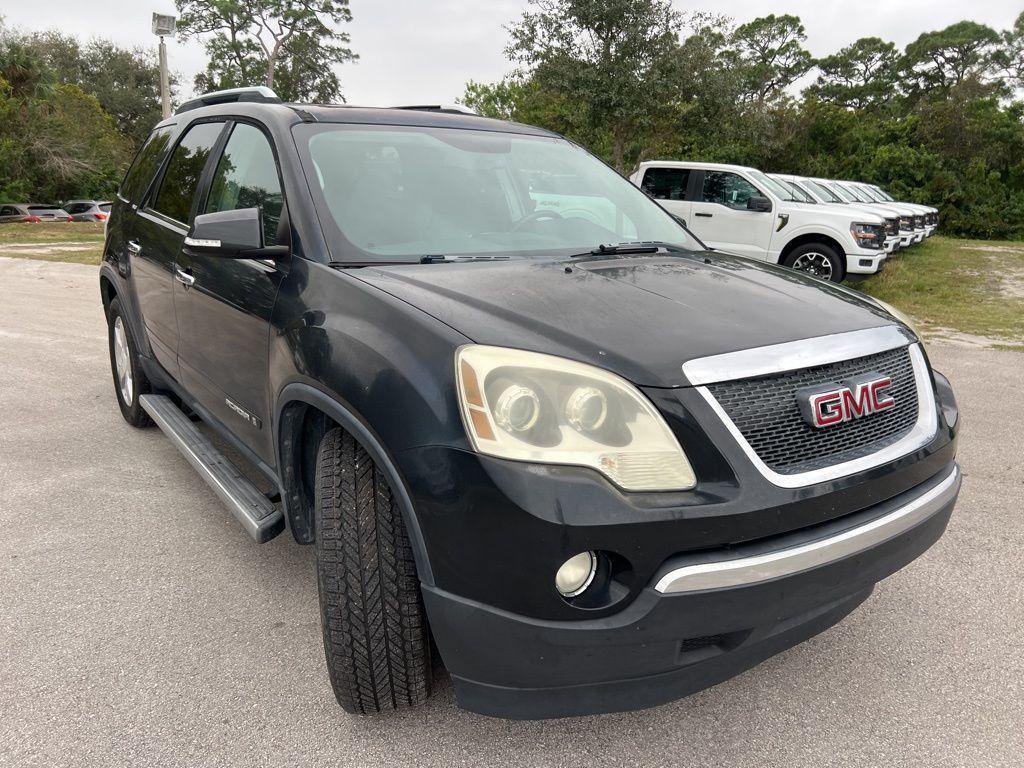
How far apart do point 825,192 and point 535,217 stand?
42.8 feet

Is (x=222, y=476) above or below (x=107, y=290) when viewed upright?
below

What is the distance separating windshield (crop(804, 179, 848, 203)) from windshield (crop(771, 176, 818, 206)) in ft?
4.63

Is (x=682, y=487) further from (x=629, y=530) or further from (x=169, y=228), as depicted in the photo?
(x=169, y=228)

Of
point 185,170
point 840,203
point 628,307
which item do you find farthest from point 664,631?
point 840,203

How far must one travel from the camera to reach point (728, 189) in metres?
11.3

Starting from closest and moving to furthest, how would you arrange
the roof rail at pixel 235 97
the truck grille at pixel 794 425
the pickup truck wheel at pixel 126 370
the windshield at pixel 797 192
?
1. the truck grille at pixel 794 425
2. the roof rail at pixel 235 97
3. the pickup truck wheel at pixel 126 370
4. the windshield at pixel 797 192

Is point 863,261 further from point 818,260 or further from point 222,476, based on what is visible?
point 222,476

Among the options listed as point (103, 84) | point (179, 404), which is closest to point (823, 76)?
point (103, 84)

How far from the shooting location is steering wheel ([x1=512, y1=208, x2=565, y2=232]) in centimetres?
287

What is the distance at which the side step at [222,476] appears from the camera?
2588mm

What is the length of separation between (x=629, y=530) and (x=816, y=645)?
1.31 m

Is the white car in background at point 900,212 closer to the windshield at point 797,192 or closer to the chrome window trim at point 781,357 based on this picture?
the windshield at point 797,192

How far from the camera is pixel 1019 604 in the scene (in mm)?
2787

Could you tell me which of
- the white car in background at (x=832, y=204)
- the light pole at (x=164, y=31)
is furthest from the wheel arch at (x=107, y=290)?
the light pole at (x=164, y=31)
